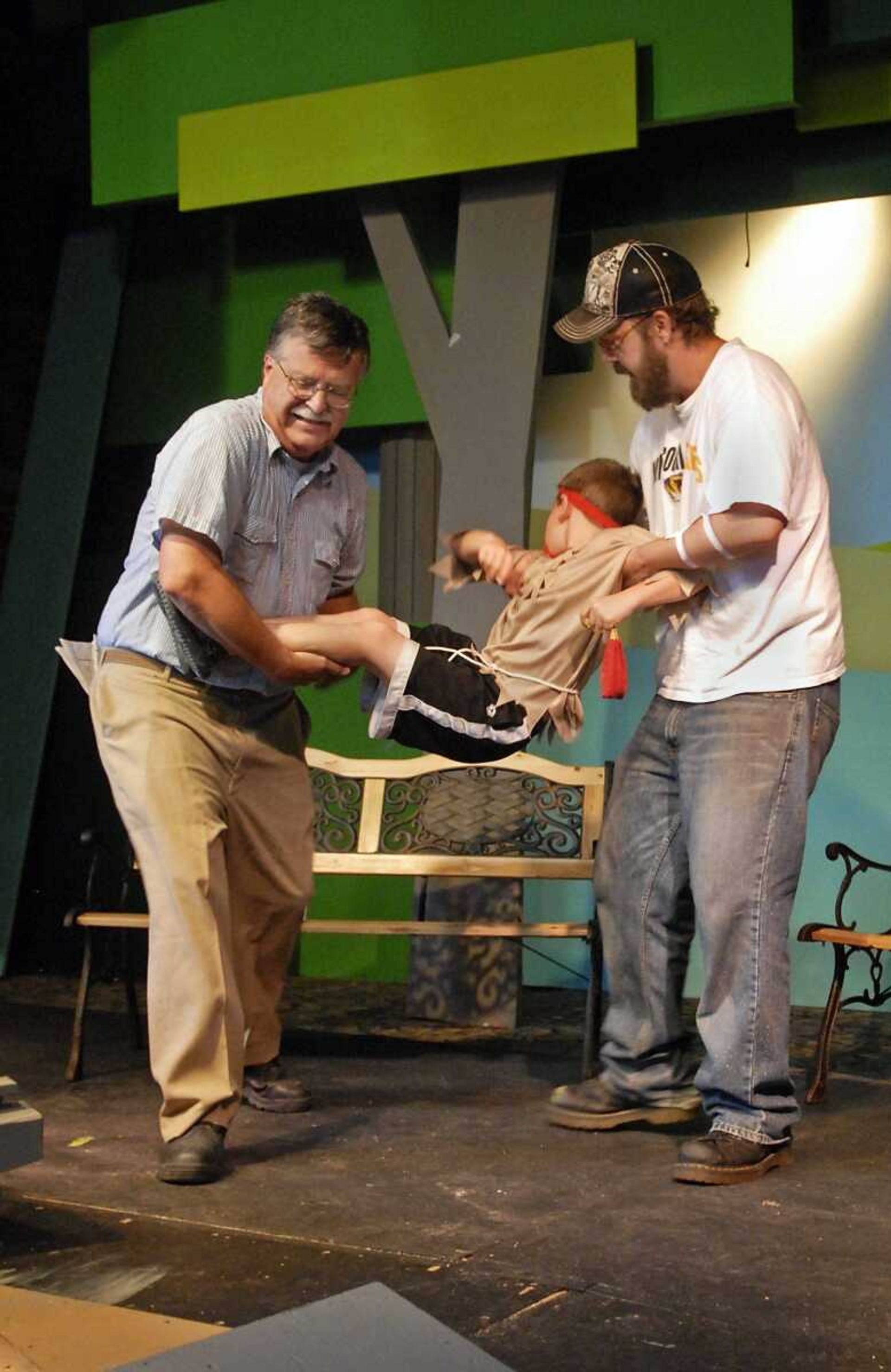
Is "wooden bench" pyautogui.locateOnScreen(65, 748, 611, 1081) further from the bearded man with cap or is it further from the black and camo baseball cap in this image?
the black and camo baseball cap

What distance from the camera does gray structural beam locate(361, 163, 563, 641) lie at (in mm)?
Result: 5492

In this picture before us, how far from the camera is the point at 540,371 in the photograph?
5.49 meters

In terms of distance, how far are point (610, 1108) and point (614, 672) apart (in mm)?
1074

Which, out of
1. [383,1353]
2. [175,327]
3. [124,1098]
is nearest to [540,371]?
[175,327]

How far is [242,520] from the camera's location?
3590 mm

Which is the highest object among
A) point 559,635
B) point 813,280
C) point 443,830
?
point 813,280

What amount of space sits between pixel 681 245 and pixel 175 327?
2.12m

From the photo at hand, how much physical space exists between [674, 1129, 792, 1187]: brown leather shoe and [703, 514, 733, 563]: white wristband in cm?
121

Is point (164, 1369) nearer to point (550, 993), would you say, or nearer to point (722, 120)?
point (550, 993)

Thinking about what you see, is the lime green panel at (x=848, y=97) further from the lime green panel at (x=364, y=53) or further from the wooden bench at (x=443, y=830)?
the wooden bench at (x=443, y=830)

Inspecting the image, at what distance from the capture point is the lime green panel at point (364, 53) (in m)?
5.01

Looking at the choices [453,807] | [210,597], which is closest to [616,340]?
[210,597]

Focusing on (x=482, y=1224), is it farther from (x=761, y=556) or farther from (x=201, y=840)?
(x=761, y=556)

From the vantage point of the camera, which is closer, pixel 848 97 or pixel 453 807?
pixel 848 97
